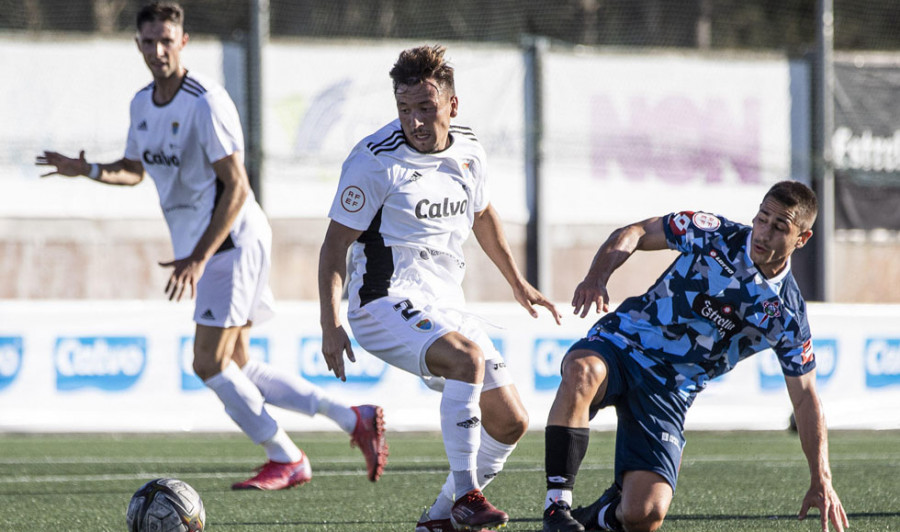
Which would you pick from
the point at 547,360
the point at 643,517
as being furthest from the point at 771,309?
the point at 547,360

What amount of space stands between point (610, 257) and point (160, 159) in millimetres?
2841

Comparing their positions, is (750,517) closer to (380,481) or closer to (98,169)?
(380,481)

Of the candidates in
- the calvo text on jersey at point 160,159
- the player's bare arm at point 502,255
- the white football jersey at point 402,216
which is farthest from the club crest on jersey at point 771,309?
the calvo text on jersey at point 160,159

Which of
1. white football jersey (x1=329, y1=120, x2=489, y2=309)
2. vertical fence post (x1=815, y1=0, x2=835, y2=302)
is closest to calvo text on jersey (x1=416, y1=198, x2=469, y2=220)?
white football jersey (x1=329, y1=120, x2=489, y2=309)

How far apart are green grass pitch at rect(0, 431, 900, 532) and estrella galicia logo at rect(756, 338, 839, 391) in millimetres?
423

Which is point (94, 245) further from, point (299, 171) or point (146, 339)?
point (146, 339)

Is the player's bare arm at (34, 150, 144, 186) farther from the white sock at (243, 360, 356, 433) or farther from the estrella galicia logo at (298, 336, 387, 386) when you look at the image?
the estrella galicia logo at (298, 336, 387, 386)

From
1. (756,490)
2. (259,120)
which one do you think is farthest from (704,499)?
(259,120)

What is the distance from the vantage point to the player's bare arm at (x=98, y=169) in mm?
6664

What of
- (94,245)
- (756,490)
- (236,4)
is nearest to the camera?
(756,490)

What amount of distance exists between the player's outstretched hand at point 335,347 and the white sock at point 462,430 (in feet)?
1.29

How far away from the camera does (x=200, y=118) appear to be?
21.2ft

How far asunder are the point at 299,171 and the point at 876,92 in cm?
643

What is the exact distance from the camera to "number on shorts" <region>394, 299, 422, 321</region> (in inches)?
192
